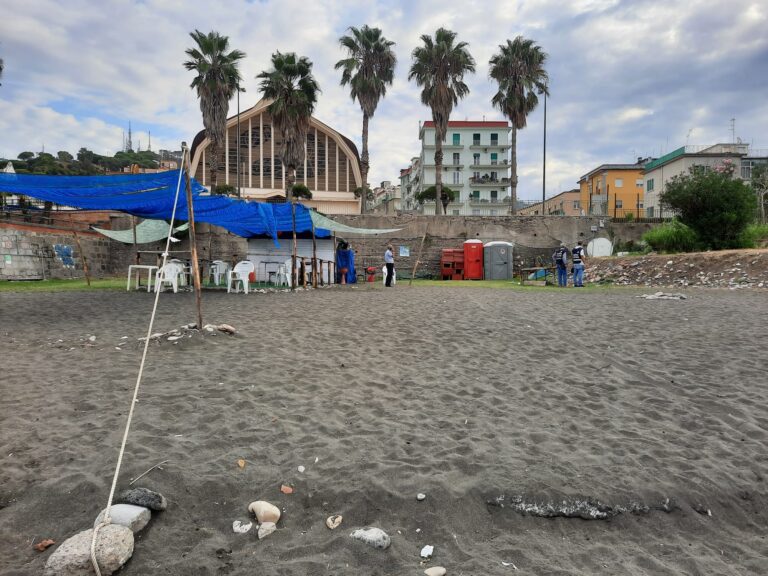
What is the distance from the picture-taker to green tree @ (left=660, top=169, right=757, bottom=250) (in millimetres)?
17141

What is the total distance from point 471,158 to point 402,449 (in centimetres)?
6155

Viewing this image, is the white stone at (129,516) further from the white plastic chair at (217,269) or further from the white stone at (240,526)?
the white plastic chair at (217,269)

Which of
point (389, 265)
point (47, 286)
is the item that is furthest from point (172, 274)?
point (389, 265)

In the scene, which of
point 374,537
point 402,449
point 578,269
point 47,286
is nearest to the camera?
point 374,537

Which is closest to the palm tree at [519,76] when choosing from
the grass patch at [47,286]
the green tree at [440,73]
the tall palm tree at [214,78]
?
the green tree at [440,73]

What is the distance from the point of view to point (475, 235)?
24328mm

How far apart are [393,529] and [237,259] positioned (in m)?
22.6

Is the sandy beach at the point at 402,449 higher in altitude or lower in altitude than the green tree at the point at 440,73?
lower

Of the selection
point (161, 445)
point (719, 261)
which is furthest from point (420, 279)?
point (161, 445)

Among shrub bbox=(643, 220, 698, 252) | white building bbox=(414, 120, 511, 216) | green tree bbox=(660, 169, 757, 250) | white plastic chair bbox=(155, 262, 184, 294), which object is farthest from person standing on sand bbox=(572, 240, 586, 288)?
white building bbox=(414, 120, 511, 216)

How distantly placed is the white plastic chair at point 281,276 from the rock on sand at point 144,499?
1450cm

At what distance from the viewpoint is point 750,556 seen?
7.06ft

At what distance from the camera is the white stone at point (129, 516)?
2238 millimetres

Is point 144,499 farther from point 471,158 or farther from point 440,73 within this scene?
point 471,158
